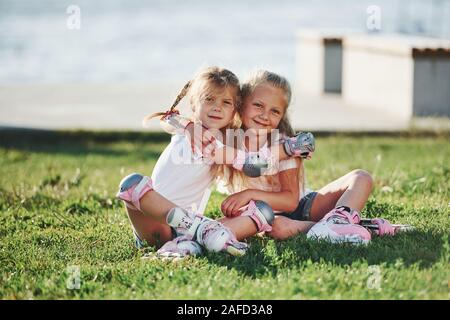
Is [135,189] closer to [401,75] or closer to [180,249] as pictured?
[180,249]

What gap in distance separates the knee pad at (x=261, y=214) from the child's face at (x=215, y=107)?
511 mm

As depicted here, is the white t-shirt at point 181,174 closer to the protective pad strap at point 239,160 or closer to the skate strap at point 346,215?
the protective pad strap at point 239,160

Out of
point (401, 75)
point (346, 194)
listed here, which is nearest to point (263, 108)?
point (346, 194)

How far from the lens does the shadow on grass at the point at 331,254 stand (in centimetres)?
433

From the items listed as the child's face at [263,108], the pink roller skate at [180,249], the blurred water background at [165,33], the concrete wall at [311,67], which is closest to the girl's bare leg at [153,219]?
the pink roller skate at [180,249]

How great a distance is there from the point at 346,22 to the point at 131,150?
22831 mm

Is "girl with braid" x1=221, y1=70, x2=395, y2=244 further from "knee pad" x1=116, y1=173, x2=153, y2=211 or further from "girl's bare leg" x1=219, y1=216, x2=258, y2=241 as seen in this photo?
"knee pad" x1=116, y1=173, x2=153, y2=211

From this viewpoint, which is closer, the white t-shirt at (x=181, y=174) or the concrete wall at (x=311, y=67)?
the white t-shirt at (x=181, y=174)

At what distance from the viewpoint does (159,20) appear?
1373 inches

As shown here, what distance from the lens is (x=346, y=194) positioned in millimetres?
5141

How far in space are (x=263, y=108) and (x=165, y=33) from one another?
82.1 feet

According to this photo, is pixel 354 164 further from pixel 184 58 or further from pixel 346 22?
pixel 346 22

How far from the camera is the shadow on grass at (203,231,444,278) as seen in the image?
171 inches
